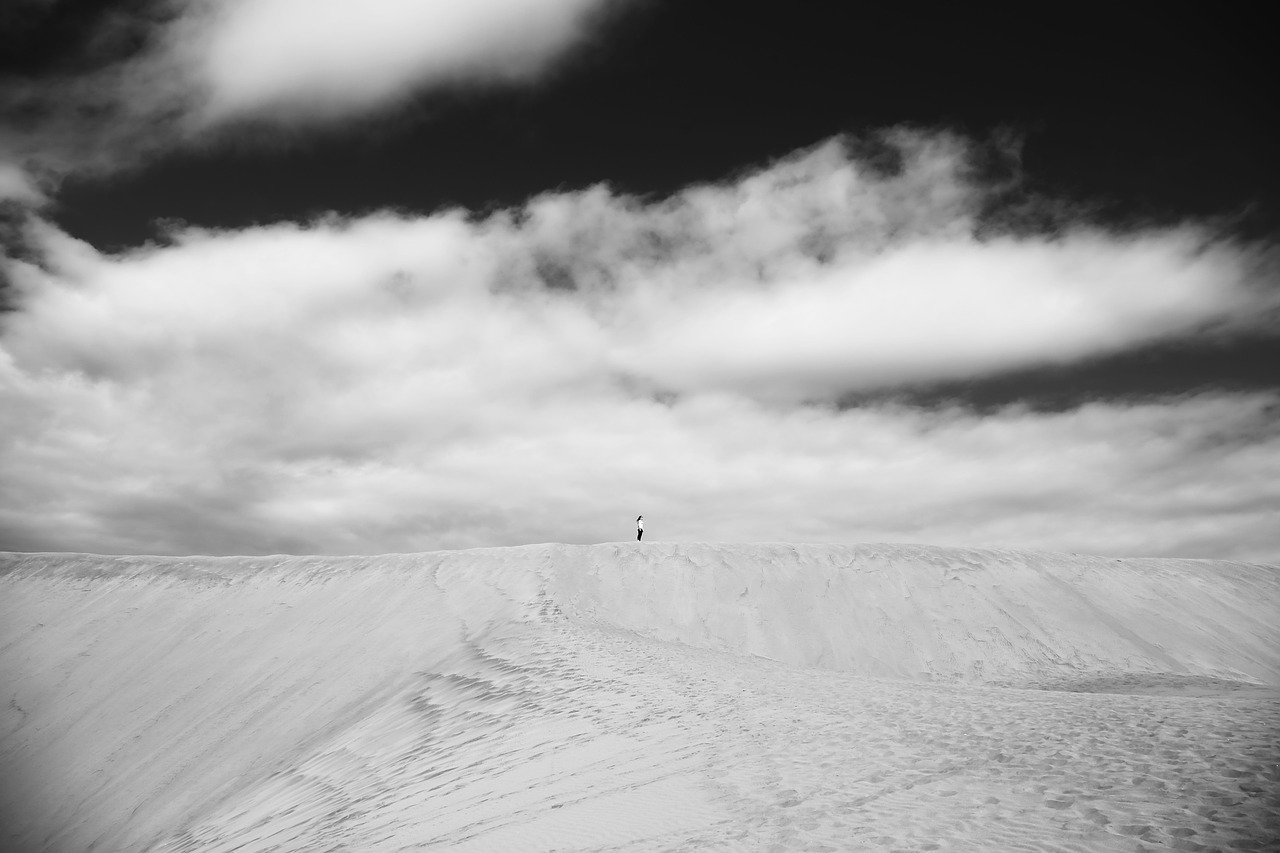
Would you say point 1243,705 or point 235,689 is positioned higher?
point 1243,705

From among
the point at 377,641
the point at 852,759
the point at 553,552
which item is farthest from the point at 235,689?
the point at 852,759

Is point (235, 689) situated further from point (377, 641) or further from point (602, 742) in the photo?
point (602, 742)

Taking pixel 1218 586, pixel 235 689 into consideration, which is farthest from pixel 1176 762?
pixel 1218 586

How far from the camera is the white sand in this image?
5.98 meters

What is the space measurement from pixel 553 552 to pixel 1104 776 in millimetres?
22977

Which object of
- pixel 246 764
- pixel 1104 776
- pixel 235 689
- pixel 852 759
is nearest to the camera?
pixel 1104 776

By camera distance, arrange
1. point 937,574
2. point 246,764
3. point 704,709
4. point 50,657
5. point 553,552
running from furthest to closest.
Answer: point 553,552, point 937,574, point 50,657, point 246,764, point 704,709

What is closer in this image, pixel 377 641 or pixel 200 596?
pixel 377 641

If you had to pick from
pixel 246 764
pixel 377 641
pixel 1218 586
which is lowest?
pixel 246 764

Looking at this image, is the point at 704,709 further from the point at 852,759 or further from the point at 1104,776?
the point at 1104,776

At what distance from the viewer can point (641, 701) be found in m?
10.5

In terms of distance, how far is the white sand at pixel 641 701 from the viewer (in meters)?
5.98

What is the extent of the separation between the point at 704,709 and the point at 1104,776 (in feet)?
15.8

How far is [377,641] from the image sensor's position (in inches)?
803
